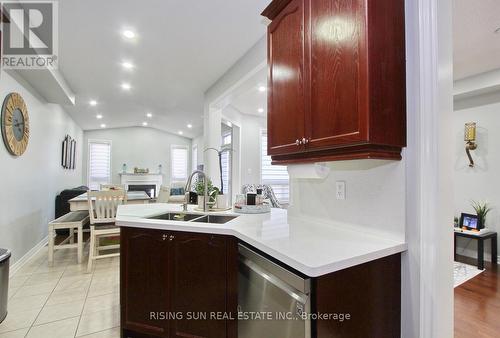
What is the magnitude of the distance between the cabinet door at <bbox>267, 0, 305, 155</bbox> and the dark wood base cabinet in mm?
726

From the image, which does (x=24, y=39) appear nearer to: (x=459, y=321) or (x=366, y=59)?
(x=366, y=59)

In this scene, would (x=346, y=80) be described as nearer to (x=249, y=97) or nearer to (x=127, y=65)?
(x=127, y=65)

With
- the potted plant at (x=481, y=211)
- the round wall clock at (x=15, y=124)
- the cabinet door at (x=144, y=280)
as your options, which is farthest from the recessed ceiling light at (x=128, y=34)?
the potted plant at (x=481, y=211)

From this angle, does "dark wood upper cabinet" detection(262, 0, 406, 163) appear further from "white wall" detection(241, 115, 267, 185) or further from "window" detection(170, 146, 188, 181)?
"window" detection(170, 146, 188, 181)

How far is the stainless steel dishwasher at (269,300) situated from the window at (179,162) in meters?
8.58

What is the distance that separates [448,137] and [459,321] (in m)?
1.91

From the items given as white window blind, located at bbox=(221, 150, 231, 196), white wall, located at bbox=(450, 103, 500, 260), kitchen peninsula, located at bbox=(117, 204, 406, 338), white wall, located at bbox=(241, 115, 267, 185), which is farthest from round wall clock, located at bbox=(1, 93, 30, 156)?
white wall, located at bbox=(450, 103, 500, 260)

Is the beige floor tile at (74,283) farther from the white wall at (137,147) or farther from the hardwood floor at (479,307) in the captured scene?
the white wall at (137,147)

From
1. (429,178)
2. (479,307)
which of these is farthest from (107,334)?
(479,307)

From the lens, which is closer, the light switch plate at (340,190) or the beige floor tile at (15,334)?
the light switch plate at (340,190)

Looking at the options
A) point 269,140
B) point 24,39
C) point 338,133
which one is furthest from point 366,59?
point 24,39

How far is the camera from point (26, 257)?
3471 mm

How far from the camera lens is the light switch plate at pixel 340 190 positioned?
157 centimetres

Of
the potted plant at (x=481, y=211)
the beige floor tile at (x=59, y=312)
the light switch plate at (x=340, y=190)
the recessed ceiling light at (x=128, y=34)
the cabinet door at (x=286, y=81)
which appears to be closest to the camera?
the cabinet door at (x=286, y=81)
